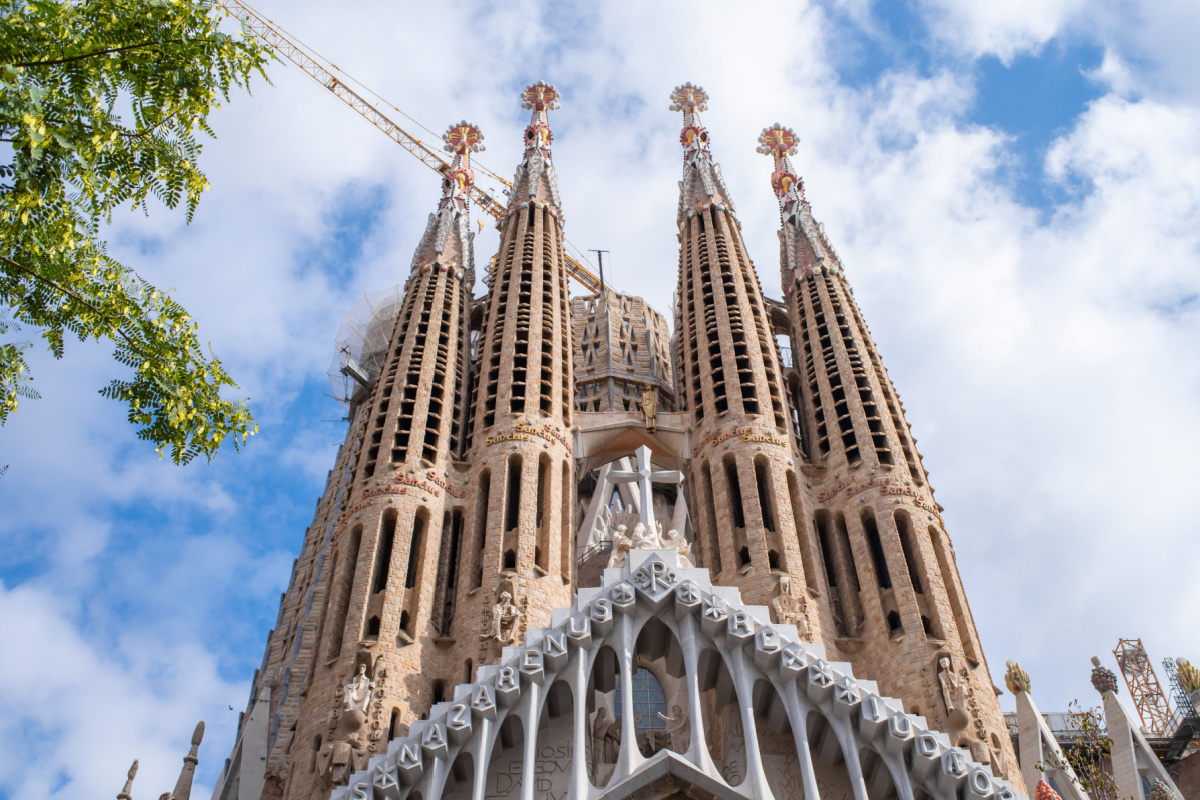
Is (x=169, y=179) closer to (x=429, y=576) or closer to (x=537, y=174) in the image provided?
(x=429, y=576)

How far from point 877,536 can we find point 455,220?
21688mm

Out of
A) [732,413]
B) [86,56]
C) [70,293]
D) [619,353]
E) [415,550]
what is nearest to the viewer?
[86,56]

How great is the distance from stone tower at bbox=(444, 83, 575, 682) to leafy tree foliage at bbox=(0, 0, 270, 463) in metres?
16.0

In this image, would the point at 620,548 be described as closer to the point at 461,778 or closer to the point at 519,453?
the point at 461,778

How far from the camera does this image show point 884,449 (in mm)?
31625

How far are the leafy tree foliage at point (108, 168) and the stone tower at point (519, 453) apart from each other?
16015 mm

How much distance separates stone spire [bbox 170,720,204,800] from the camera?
26.4 meters

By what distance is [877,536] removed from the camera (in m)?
30.1

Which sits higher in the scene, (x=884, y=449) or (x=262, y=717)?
(x=884, y=449)

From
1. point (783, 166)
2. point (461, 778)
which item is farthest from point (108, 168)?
point (783, 166)

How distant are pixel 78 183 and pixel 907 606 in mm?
21886

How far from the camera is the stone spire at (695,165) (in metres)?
45.5

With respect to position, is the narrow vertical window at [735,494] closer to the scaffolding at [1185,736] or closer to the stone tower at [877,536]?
the stone tower at [877,536]

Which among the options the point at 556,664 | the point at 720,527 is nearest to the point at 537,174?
the point at 720,527
